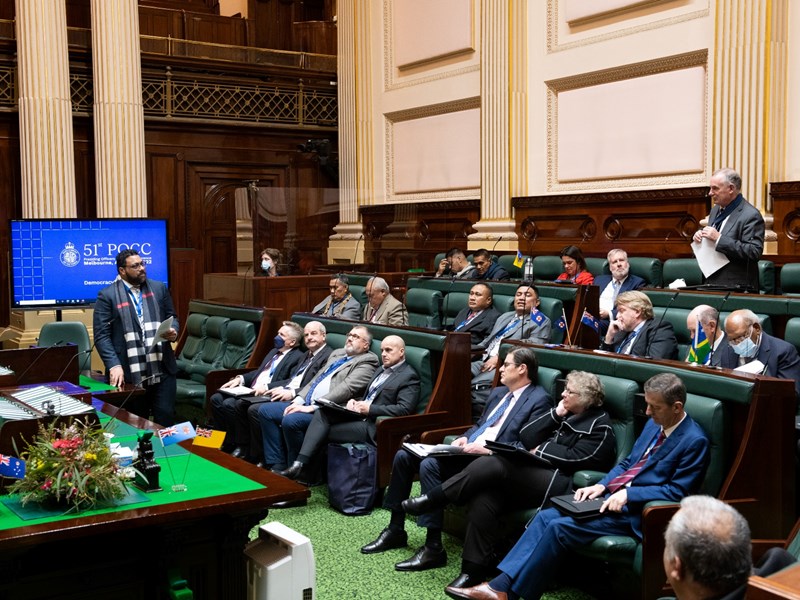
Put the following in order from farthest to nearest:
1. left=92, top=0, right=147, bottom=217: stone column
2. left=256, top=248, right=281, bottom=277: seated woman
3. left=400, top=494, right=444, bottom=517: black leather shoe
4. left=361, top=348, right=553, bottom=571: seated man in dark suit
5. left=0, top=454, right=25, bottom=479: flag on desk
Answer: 1. left=92, top=0, right=147, bottom=217: stone column
2. left=256, top=248, right=281, bottom=277: seated woman
3. left=361, top=348, right=553, bottom=571: seated man in dark suit
4. left=400, top=494, right=444, bottom=517: black leather shoe
5. left=0, top=454, right=25, bottom=479: flag on desk

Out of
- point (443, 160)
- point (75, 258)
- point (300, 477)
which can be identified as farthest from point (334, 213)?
point (300, 477)

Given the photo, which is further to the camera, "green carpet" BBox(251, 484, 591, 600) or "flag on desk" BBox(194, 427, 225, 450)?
"green carpet" BBox(251, 484, 591, 600)

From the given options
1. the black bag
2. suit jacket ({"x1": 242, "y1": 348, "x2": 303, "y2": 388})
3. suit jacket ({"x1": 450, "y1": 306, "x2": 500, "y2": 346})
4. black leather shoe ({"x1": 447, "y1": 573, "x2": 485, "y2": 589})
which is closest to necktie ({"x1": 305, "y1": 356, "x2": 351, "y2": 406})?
suit jacket ({"x1": 242, "y1": 348, "x2": 303, "y2": 388})

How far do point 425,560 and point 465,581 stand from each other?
15.9 inches

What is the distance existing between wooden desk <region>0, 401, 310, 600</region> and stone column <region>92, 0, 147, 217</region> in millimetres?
7512

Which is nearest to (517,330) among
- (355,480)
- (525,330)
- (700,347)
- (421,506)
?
(525,330)

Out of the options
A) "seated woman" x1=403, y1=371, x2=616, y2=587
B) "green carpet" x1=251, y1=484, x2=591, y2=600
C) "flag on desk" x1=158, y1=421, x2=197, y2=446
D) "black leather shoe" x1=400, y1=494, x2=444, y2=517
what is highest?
"flag on desk" x1=158, y1=421, x2=197, y2=446

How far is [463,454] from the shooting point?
167 inches

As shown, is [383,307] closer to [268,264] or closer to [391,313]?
[391,313]

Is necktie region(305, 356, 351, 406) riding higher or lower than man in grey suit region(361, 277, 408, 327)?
lower

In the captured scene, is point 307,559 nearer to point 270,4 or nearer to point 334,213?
point 334,213

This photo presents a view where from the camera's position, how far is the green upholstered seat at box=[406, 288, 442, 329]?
24.4 feet

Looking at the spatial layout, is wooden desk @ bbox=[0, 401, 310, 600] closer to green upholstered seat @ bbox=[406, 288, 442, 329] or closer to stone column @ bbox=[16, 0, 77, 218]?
green upholstered seat @ bbox=[406, 288, 442, 329]

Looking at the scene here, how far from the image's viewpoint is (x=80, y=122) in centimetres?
1052
